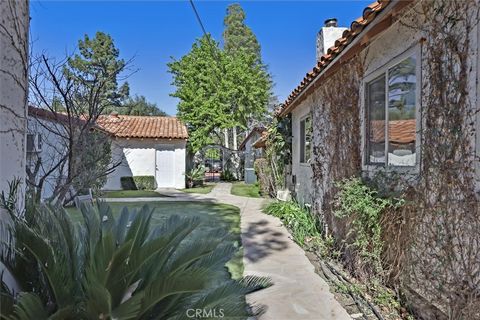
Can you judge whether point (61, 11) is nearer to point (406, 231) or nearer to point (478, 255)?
point (406, 231)

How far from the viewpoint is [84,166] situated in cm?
703

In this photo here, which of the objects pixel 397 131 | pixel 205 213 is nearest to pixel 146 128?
pixel 205 213

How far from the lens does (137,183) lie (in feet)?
82.7

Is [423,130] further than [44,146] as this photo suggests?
No

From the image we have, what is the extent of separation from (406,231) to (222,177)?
2987 centimetres

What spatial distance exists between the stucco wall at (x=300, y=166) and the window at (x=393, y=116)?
12.8ft

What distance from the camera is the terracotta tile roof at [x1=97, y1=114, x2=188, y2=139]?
25.5m

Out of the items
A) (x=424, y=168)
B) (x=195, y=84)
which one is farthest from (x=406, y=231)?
(x=195, y=84)

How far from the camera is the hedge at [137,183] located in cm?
2506

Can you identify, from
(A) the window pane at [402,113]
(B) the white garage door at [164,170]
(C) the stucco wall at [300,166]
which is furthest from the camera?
(B) the white garage door at [164,170]

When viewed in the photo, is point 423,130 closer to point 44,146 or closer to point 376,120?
point 376,120

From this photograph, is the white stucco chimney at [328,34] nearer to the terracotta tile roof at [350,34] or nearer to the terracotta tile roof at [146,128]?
the terracotta tile roof at [350,34]

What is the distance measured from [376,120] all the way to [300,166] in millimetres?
6341

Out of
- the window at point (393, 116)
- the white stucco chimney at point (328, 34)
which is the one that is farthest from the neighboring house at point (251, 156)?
the window at point (393, 116)
